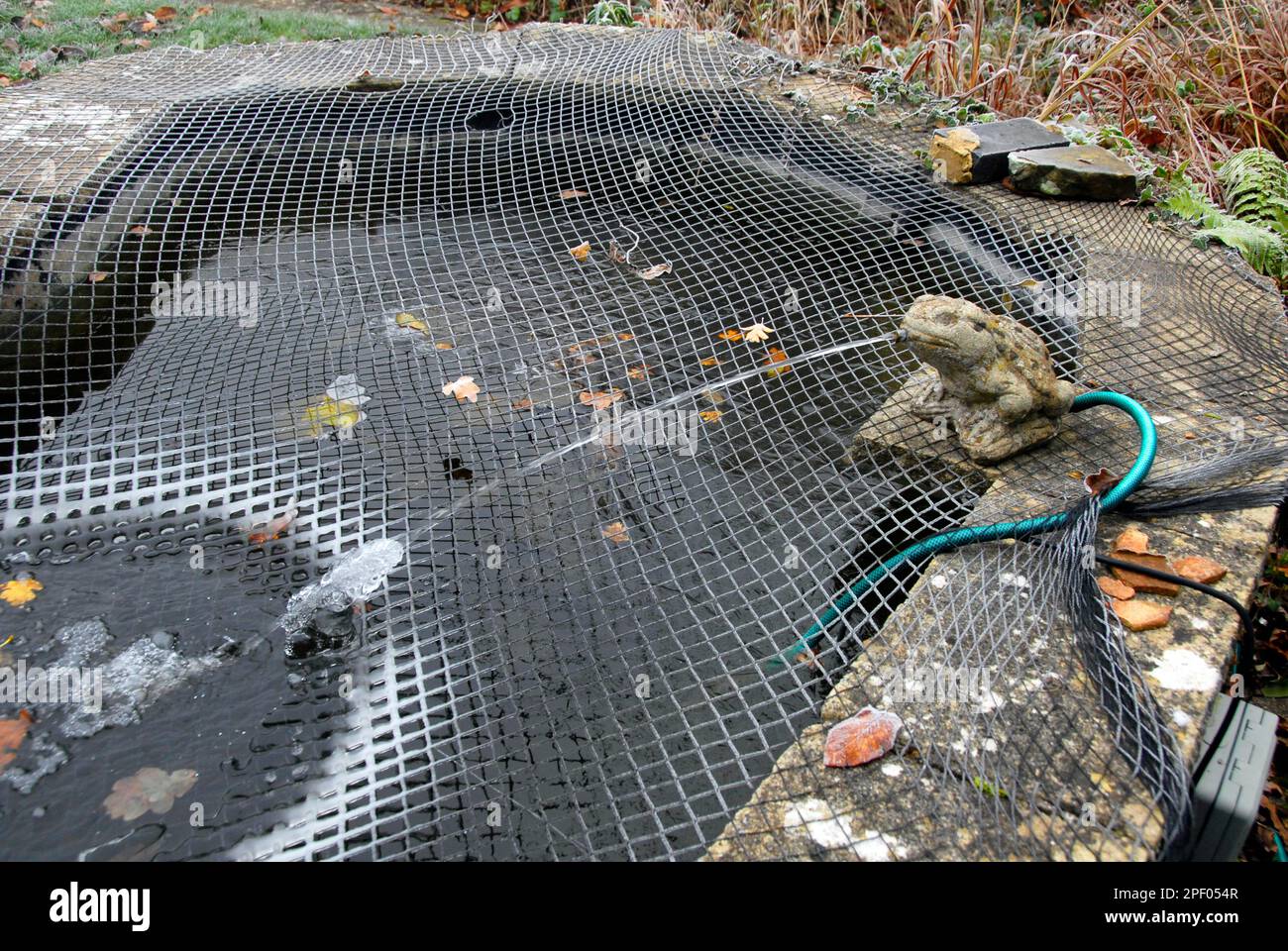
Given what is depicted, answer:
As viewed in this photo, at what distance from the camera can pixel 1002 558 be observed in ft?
10.1

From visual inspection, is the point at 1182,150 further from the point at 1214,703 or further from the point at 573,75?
the point at 1214,703

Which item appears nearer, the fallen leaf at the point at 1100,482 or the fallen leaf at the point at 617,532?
the fallen leaf at the point at 1100,482

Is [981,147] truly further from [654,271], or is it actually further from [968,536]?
[968,536]

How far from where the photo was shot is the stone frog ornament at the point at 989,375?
3441 mm

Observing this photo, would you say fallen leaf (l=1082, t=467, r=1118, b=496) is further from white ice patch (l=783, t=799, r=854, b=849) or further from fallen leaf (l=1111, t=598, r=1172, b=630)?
white ice patch (l=783, t=799, r=854, b=849)

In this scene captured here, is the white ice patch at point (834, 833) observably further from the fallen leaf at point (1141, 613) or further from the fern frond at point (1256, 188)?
the fern frond at point (1256, 188)

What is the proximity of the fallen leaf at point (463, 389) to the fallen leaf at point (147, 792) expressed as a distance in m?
2.08

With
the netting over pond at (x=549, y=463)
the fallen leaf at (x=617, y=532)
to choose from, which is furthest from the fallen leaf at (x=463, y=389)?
the fallen leaf at (x=617, y=532)

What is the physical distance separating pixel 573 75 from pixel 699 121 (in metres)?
1.15

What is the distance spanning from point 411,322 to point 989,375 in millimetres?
2907

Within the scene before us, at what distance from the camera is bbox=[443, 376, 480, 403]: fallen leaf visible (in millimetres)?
4488

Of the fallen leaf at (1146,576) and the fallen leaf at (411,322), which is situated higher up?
the fallen leaf at (1146,576)

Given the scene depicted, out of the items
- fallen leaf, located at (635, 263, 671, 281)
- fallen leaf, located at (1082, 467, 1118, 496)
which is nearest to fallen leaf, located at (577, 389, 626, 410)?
fallen leaf, located at (635, 263, 671, 281)

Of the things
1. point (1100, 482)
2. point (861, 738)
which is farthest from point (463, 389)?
point (1100, 482)
